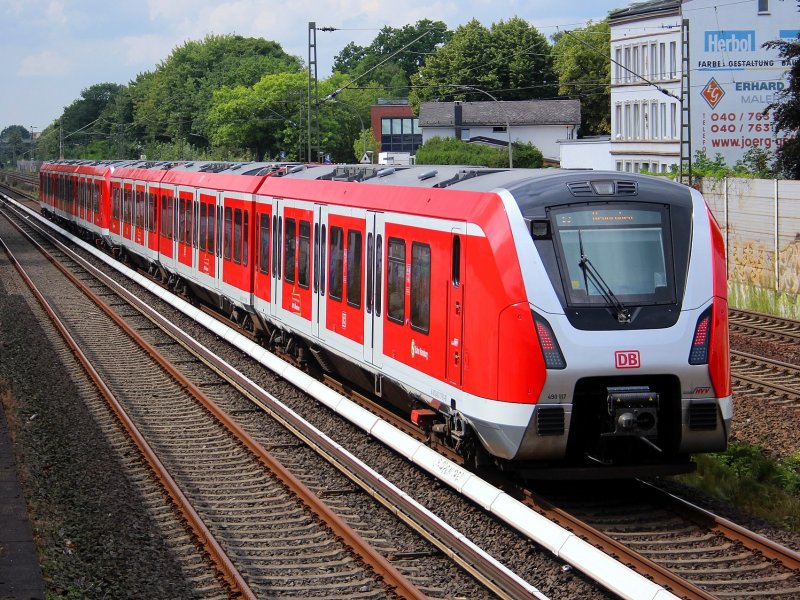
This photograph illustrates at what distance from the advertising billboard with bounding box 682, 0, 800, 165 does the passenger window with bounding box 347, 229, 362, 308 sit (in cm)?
3878

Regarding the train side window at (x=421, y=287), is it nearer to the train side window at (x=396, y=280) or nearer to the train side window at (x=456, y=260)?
the train side window at (x=396, y=280)

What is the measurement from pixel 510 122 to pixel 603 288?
74.9 metres

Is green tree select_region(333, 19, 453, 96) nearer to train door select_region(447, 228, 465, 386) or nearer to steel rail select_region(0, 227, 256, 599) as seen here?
steel rail select_region(0, 227, 256, 599)

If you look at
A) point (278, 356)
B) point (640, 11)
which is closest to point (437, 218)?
point (278, 356)

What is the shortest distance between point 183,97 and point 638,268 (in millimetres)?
118403

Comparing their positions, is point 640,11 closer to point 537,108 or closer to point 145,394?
point 537,108

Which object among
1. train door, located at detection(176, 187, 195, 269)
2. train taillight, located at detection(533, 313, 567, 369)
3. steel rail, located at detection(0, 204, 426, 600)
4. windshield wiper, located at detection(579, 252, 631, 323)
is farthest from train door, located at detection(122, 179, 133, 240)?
train taillight, located at detection(533, 313, 567, 369)

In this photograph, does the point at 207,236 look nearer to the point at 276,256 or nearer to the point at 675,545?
the point at 276,256

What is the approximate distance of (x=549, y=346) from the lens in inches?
389

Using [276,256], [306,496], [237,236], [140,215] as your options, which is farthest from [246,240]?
[140,215]

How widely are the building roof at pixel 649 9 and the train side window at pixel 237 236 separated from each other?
36394 millimetres

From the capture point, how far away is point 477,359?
1050cm

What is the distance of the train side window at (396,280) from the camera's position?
1262 cm

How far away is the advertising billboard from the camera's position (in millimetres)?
50875
